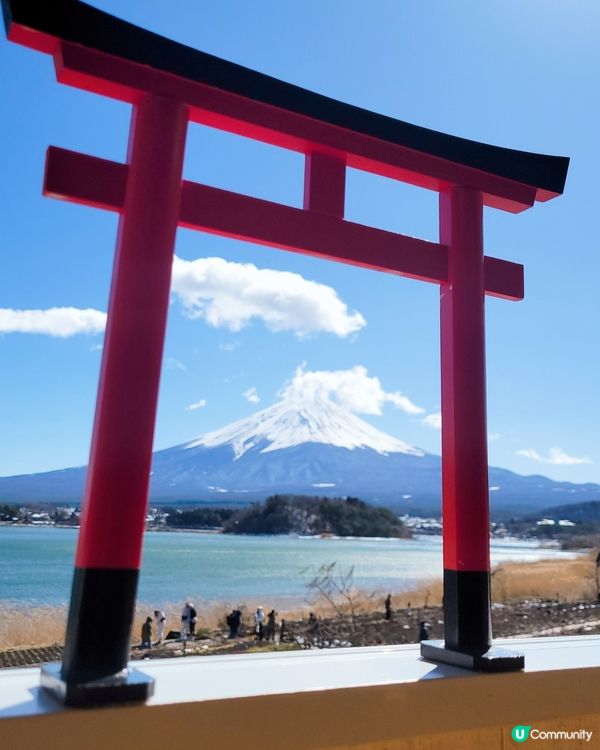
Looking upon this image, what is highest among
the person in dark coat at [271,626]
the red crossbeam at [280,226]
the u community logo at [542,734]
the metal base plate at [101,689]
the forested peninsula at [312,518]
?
the red crossbeam at [280,226]

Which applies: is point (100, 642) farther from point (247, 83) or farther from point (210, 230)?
point (247, 83)

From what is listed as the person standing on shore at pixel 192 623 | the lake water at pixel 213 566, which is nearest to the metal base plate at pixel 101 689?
the lake water at pixel 213 566

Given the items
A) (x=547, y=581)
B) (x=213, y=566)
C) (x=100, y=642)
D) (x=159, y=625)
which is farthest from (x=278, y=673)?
(x=213, y=566)

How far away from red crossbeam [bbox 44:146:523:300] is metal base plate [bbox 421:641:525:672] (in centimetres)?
91

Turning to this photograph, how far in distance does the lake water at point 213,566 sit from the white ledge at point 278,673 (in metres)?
0.23

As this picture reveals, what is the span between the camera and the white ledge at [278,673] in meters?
1.08

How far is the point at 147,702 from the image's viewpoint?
3.41 ft

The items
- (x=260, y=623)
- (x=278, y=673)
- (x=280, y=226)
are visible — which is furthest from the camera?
(x=260, y=623)

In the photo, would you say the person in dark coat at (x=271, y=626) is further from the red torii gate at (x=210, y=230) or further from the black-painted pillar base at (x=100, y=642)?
the black-painted pillar base at (x=100, y=642)

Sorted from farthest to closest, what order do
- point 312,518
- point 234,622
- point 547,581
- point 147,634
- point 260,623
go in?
point 312,518, point 547,581, point 234,622, point 260,623, point 147,634

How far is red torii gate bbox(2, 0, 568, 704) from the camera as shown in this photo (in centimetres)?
111

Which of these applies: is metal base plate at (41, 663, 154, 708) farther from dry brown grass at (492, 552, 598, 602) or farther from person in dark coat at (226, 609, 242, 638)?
dry brown grass at (492, 552, 598, 602)

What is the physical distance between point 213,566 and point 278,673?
1003 cm

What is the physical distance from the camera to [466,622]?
1.46 meters
